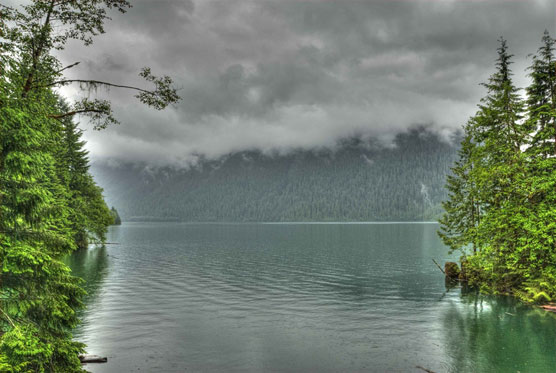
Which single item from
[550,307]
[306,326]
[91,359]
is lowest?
[306,326]

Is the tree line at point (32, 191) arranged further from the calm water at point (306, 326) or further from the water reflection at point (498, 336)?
the water reflection at point (498, 336)

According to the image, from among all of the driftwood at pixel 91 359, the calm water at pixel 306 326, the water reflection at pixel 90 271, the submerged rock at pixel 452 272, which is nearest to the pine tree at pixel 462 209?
the submerged rock at pixel 452 272

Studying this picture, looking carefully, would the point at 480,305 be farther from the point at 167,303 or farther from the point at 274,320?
the point at 167,303

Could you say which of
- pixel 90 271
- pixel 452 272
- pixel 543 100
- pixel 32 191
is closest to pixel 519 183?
pixel 543 100

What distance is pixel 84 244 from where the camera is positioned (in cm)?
6906

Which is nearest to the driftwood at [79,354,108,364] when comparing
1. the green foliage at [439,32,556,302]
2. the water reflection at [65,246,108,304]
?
the water reflection at [65,246,108,304]

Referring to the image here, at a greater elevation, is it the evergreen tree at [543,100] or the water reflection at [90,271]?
the evergreen tree at [543,100]

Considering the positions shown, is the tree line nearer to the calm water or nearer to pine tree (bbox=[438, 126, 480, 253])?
the calm water

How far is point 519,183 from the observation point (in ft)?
88.7

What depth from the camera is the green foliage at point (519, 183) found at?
25.7m

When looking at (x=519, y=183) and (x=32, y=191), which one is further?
(x=519, y=183)

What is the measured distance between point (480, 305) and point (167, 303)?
28.6 m

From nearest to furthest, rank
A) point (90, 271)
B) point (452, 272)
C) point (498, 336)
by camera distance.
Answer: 1. point (498, 336)
2. point (452, 272)
3. point (90, 271)

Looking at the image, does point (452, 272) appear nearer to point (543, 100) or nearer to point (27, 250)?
point (543, 100)
